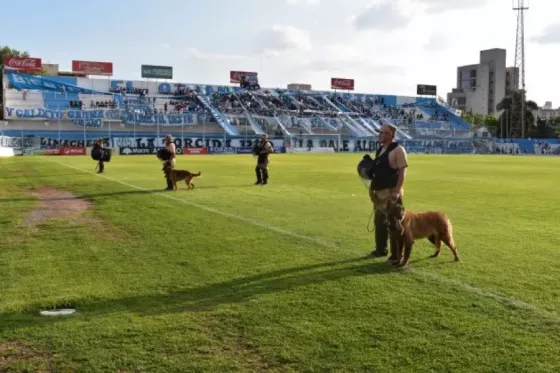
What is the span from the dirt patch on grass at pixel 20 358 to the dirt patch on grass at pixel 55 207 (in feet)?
22.6

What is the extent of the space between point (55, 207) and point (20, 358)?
32.7ft

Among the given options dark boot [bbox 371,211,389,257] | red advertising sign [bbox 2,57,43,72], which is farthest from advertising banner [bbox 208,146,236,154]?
dark boot [bbox 371,211,389,257]

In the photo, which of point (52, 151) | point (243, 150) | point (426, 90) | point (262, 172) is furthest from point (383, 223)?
point (426, 90)

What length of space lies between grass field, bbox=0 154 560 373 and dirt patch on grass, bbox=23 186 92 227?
1.19ft

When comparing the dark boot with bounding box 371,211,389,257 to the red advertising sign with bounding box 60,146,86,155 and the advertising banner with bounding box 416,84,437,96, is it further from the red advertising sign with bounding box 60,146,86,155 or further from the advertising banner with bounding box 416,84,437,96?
the advertising banner with bounding box 416,84,437,96

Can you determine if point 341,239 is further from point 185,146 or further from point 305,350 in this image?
point 185,146

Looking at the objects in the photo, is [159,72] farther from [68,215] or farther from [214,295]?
[214,295]

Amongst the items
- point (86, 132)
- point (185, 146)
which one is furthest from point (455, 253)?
point (86, 132)

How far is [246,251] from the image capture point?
27.6ft

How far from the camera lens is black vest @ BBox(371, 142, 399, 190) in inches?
293

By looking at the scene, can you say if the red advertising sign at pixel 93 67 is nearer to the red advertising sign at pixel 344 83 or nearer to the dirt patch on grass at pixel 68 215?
the red advertising sign at pixel 344 83

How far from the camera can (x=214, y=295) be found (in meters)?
6.10

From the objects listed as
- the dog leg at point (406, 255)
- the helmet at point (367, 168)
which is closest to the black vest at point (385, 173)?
the helmet at point (367, 168)

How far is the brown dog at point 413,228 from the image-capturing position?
735 centimetres
